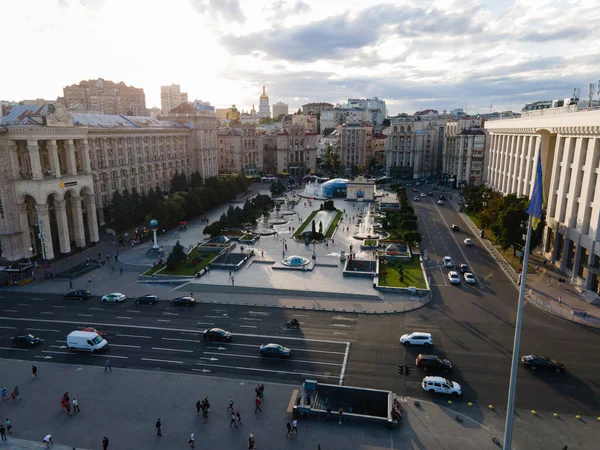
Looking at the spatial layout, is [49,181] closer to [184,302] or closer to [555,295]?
[184,302]

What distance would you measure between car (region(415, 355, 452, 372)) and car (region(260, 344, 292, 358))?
1070cm

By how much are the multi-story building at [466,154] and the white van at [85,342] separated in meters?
112

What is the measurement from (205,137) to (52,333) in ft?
294

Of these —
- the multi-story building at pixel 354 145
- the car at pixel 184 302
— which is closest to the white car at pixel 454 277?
the car at pixel 184 302

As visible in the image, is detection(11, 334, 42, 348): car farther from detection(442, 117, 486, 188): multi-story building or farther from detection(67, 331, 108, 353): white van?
detection(442, 117, 486, 188): multi-story building

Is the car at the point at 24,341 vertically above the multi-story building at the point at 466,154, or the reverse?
the multi-story building at the point at 466,154

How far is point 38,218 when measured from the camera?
2366 inches

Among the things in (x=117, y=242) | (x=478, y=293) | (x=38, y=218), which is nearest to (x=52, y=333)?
(x=38, y=218)

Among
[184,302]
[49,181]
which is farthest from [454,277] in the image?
[49,181]

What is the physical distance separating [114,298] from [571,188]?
57.3m

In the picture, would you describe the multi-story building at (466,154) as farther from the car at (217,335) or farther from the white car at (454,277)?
the car at (217,335)

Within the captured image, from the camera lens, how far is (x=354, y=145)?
176m

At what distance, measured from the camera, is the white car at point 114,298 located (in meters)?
47.8

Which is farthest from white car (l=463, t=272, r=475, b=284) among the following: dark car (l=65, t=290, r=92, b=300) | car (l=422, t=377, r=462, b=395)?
dark car (l=65, t=290, r=92, b=300)
